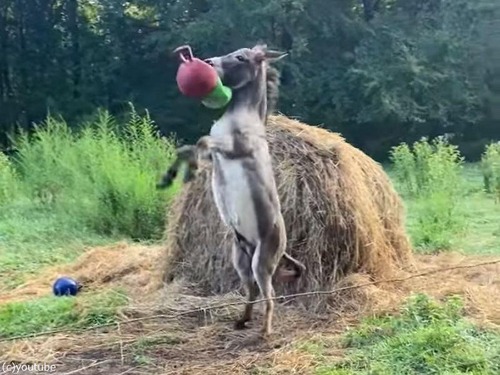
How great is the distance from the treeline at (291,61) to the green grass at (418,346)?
618 inches

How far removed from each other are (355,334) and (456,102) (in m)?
17.0

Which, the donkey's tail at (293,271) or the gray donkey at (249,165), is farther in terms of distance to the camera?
the donkey's tail at (293,271)

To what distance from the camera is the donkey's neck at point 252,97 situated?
16.4 feet

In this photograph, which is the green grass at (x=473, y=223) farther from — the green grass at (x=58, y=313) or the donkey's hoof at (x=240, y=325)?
the green grass at (x=58, y=313)

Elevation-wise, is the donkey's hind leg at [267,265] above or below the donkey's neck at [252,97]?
below

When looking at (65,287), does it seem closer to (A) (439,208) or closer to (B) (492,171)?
(A) (439,208)

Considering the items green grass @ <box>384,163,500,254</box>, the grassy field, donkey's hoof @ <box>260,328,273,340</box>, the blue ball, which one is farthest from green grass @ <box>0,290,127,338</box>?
green grass @ <box>384,163,500,254</box>

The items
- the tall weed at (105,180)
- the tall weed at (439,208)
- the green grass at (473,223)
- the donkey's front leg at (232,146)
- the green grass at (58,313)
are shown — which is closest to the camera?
the donkey's front leg at (232,146)

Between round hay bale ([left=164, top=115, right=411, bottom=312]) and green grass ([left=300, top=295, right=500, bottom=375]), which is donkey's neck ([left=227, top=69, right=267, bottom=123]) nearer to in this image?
round hay bale ([left=164, top=115, right=411, bottom=312])

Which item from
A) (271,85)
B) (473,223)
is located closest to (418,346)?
(271,85)

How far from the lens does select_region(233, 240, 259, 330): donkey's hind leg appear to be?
17.3 feet

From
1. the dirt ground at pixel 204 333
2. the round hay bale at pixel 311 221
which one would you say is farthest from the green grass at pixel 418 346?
the round hay bale at pixel 311 221

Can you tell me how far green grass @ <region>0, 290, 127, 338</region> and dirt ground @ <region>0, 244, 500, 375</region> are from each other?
0.51ft

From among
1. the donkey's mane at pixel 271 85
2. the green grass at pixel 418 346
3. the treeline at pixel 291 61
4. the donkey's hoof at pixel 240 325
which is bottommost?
the green grass at pixel 418 346
